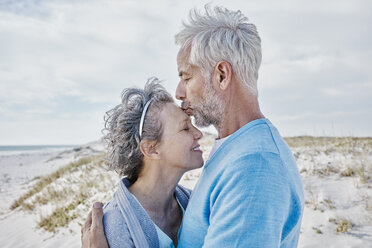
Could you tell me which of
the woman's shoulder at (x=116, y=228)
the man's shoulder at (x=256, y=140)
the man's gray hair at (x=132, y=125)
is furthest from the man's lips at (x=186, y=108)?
the woman's shoulder at (x=116, y=228)

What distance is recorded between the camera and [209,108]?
7.54ft

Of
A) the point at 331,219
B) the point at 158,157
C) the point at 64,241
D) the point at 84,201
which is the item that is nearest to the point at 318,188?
the point at 331,219

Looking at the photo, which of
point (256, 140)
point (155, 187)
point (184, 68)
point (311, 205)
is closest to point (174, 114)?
point (184, 68)

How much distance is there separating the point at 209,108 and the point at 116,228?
105 centimetres

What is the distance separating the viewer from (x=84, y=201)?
340 inches

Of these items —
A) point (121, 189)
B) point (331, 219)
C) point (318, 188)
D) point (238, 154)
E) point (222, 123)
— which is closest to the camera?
point (238, 154)

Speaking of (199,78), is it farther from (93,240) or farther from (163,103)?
(93,240)

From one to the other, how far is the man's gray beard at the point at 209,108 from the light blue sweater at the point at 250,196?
15.2 inches

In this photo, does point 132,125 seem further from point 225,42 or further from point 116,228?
point 225,42

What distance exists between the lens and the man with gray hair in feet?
4.87

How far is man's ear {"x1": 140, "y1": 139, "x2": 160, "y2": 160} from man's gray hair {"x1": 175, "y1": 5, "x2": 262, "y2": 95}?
729mm

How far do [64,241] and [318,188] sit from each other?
5166 mm

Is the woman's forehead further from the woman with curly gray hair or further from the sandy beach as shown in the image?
the sandy beach

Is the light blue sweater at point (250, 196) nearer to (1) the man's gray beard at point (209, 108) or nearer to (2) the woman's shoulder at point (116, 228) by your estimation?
(1) the man's gray beard at point (209, 108)
